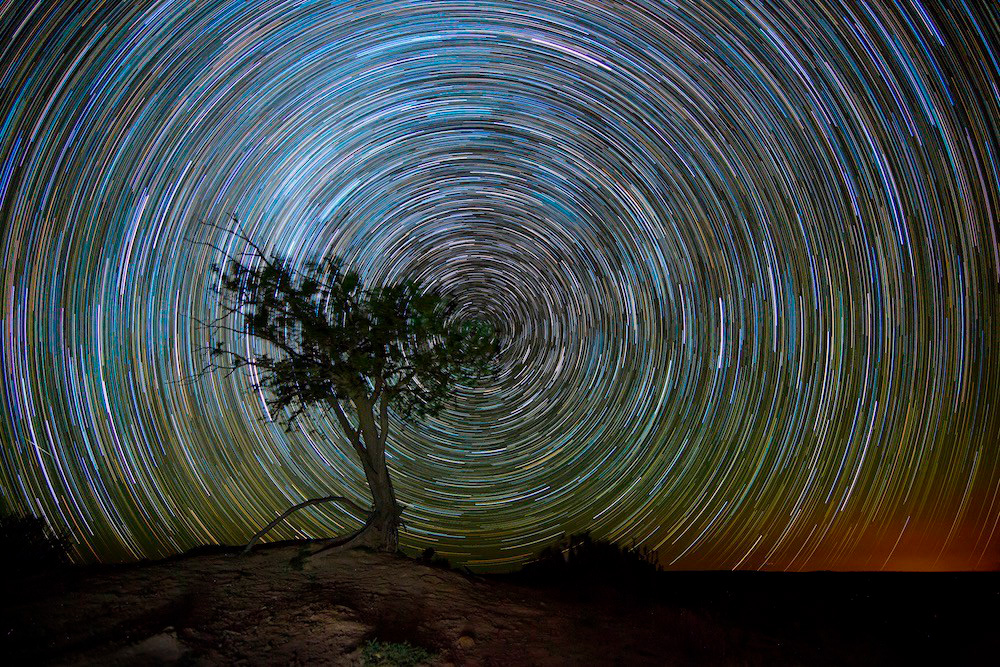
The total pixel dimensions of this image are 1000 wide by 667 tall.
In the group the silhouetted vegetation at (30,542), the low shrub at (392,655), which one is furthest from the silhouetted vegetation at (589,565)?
the silhouetted vegetation at (30,542)

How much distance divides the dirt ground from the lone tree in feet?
4.52

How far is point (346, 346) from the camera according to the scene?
37.5ft

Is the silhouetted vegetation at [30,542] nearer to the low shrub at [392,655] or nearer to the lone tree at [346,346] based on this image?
the lone tree at [346,346]

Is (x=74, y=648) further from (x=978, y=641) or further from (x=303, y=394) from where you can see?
(x=978, y=641)

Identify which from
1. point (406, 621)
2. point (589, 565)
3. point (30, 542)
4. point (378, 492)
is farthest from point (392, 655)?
point (30, 542)

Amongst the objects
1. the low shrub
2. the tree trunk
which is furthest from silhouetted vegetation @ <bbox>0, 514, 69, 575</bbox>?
the low shrub

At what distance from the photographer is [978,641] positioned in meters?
10.5

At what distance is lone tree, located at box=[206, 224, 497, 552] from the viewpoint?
11.4 m

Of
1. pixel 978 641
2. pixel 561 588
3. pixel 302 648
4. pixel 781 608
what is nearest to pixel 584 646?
pixel 561 588

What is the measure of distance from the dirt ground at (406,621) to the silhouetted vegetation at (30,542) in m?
3.44

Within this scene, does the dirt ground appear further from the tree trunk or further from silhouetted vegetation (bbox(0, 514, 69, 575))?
silhouetted vegetation (bbox(0, 514, 69, 575))

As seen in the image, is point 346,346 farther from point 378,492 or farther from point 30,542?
point 30,542

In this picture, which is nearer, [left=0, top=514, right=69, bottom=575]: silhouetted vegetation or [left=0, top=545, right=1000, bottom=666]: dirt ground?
[left=0, top=545, right=1000, bottom=666]: dirt ground

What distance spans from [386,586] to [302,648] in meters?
2.19
